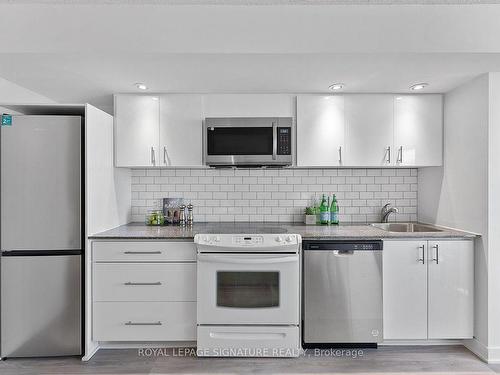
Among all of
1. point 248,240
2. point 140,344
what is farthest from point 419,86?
point 140,344

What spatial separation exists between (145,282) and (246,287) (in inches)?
30.2

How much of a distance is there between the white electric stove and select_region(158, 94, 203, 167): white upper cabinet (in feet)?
2.84

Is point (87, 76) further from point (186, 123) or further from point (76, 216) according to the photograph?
point (76, 216)

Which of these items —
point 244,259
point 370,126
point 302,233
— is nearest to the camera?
point 244,259

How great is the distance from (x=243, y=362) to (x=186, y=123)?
6.50ft

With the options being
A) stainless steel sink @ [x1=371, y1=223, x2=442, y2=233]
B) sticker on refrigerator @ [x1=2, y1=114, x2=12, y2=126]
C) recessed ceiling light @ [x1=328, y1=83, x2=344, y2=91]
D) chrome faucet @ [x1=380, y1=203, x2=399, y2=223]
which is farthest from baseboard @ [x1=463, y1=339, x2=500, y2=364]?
sticker on refrigerator @ [x1=2, y1=114, x2=12, y2=126]

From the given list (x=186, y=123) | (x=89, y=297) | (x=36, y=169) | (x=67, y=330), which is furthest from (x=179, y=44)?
(x=67, y=330)

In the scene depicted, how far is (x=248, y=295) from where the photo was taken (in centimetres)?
258

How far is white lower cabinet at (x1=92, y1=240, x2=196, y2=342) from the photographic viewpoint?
8.49 ft

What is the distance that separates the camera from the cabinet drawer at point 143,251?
2.59m

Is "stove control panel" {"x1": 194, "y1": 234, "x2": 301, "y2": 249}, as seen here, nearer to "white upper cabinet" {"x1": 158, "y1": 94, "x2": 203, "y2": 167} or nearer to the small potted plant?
the small potted plant

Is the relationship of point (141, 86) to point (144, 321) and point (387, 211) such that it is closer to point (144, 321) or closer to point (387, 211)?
point (144, 321)

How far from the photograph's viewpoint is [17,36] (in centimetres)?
210

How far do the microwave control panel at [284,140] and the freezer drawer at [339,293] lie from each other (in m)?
0.88
